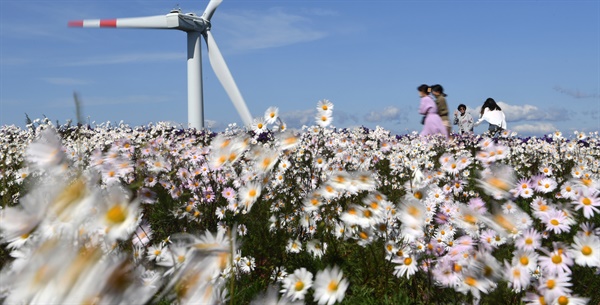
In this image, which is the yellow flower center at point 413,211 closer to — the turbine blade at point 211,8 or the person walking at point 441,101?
the person walking at point 441,101

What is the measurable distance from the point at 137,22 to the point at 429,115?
51.7 ft

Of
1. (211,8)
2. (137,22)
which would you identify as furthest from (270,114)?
(211,8)

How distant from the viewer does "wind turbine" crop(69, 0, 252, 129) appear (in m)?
22.4

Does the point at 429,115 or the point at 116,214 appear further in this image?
the point at 429,115

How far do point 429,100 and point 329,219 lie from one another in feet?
34.2

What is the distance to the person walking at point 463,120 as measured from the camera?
18484mm

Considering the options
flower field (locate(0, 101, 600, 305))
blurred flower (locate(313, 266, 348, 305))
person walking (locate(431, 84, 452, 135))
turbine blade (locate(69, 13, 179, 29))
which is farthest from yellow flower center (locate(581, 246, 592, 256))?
turbine blade (locate(69, 13, 179, 29))

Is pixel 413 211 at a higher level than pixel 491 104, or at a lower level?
higher

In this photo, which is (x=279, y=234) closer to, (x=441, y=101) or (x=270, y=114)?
(x=270, y=114)

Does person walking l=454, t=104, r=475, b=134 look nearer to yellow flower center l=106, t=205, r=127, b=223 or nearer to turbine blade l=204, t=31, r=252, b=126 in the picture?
turbine blade l=204, t=31, r=252, b=126

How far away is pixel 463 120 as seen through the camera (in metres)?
18.8

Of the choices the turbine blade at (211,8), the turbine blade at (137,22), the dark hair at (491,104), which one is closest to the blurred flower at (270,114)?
the dark hair at (491,104)

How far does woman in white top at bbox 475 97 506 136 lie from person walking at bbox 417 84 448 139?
2.87 meters

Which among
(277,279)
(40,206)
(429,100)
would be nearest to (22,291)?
(40,206)
